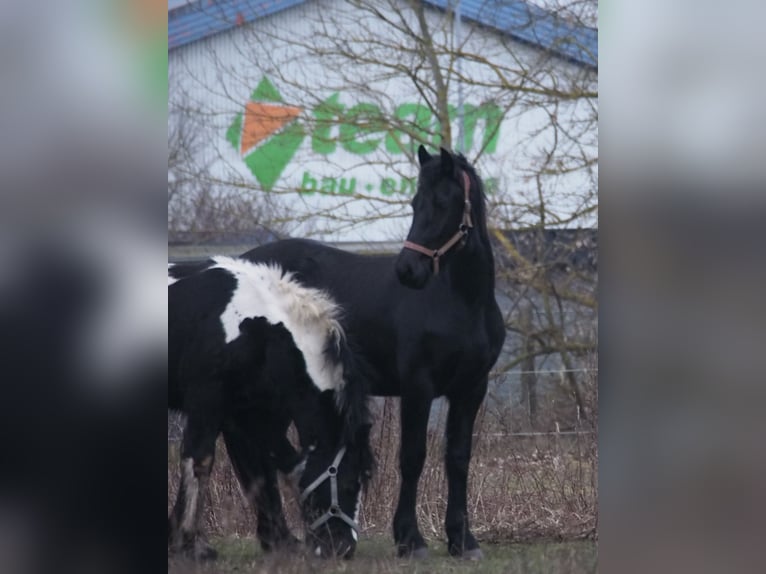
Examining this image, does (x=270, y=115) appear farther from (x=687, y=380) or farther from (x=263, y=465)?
(x=687, y=380)

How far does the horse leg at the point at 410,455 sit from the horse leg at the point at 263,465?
0.64 m

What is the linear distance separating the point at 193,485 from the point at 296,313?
3.48 ft

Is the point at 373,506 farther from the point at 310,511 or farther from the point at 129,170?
the point at 129,170

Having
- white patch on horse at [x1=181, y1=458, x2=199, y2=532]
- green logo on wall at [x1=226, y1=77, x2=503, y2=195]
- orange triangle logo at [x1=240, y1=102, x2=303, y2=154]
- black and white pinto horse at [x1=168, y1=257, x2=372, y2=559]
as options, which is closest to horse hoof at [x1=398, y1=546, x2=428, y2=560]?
black and white pinto horse at [x1=168, y1=257, x2=372, y2=559]

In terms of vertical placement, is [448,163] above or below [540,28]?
below

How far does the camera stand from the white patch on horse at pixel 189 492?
552cm

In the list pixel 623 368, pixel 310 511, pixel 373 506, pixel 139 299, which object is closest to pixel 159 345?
pixel 139 299

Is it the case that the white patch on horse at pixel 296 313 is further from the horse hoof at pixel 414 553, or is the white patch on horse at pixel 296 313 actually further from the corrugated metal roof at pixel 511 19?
the corrugated metal roof at pixel 511 19

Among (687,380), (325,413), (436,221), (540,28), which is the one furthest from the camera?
(540,28)

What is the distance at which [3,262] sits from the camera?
2521 millimetres

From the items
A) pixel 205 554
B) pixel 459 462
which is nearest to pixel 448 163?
pixel 459 462

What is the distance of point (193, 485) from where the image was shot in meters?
5.72

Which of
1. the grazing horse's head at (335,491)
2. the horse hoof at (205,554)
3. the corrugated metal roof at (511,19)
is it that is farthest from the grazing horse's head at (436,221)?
the corrugated metal roof at (511,19)

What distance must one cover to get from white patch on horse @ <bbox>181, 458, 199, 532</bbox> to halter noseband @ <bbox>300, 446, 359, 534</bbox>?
54 centimetres
